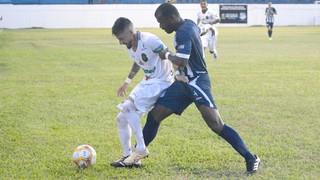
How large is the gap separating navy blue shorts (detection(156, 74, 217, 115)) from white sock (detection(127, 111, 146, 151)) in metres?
0.28

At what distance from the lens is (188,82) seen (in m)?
6.30

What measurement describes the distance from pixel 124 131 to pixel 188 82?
928 millimetres

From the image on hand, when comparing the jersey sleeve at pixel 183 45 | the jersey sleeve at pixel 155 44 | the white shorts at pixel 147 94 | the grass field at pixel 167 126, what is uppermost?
the jersey sleeve at pixel 183 45

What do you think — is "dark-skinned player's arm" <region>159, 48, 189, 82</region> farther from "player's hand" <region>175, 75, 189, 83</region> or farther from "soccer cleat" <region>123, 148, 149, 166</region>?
"soccer cleat" <region>123, 148, 149, 166</region>

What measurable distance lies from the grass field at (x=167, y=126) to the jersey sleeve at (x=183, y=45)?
126 centimetres

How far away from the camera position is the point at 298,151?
24.3 feet

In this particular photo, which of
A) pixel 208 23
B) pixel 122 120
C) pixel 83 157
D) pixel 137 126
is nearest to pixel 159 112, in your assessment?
pixel 137 126

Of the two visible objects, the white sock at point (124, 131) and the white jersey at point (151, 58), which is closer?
the white jersey at point (151, 58)

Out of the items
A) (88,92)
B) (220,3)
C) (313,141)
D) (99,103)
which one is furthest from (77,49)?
(220,3)

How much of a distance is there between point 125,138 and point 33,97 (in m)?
5.95

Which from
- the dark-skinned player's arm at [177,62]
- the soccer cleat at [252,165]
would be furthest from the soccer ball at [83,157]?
the soccer cleat at [252,165]

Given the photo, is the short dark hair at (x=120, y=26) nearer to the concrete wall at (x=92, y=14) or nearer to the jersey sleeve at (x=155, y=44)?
the jersey sleeve at (x=155, y=44)

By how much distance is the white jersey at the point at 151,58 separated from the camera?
643 centimetres

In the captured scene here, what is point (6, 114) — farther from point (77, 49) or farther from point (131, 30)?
point (77, 49)
